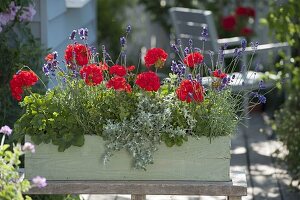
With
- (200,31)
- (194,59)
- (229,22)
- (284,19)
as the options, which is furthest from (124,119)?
(229,22)

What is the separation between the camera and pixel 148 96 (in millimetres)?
3361

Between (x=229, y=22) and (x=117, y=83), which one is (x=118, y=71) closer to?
(x=117, y=83)

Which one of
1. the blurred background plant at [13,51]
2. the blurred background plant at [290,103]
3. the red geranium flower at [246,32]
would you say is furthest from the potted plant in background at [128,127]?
the red geranium flower at [246,32]

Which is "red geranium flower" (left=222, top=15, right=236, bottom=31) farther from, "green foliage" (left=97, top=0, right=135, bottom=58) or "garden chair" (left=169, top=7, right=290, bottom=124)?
"green foliage" (left=97, top=0, right=135, bottom=58)

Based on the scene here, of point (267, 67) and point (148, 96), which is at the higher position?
point (148, 96)

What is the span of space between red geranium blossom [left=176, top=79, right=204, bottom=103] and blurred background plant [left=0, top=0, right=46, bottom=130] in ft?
4.25

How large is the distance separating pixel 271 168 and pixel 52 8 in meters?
2.08

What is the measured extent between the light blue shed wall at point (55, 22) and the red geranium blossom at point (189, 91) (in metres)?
1.61

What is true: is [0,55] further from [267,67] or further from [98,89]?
[267,67]

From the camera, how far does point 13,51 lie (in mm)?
4422

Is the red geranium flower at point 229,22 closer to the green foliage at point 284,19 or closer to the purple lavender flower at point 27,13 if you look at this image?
the green foliage at point 284,19

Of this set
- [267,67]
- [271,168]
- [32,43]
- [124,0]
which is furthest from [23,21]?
[124,0]

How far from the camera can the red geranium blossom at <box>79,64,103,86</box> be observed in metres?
3.27

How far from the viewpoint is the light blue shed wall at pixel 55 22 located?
192 inches
